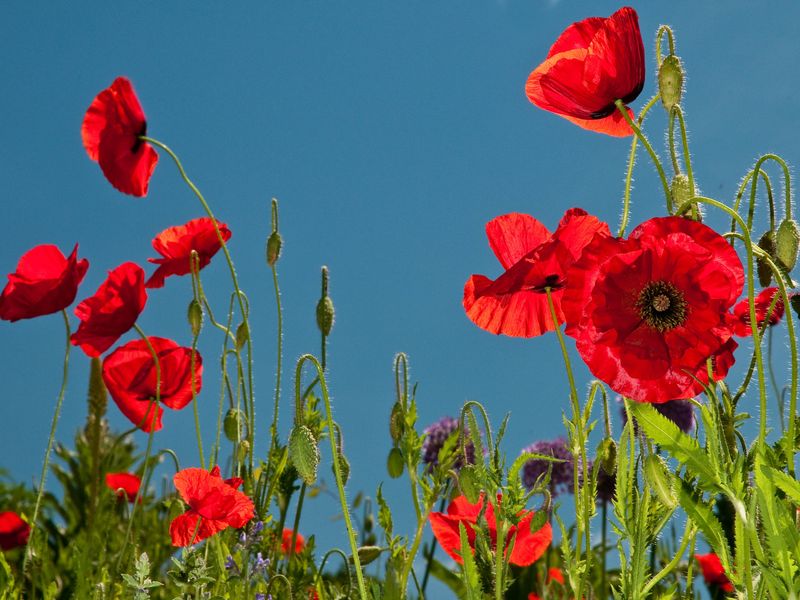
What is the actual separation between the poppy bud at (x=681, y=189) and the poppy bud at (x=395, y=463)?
2.87 feet

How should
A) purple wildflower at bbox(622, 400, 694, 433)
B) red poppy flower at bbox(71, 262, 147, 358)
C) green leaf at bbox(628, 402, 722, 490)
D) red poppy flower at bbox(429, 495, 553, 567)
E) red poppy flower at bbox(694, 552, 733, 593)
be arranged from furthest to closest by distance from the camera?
purple wildflower at bbox(622, 400, 694, 433) → red poppy flower at bbox(694, 552, 733, 593) → red poppy flower at bbox(71, 262, 147, 358) → red poppy flower at bbox(429, 495, 553, 567) → green leaf at bbox(628, 402, 722, 490)

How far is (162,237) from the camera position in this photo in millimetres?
2666

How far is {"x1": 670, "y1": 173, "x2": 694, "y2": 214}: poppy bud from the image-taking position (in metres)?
1.36

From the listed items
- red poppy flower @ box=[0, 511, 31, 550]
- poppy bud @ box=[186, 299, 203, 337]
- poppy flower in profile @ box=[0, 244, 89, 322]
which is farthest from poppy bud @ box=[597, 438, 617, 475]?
red poppy flower @ box=[0, 511, 31, 550]

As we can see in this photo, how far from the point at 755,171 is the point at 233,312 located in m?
1.54

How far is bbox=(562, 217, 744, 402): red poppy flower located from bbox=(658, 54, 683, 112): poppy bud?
0.27 m

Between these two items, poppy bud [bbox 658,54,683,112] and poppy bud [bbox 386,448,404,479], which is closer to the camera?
poppy bud [bbox 658,54,683,112]

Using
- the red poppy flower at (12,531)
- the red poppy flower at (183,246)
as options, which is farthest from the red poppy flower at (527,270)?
the red poppy flower at (12,531)

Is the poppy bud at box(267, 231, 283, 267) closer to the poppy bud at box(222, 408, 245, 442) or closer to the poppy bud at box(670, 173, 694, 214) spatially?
the poppy bud at box(222, 408, 245, 442)

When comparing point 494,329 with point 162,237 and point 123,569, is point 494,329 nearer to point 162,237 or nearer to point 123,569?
point 162,237

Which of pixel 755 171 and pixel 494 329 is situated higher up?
pixel 755 171

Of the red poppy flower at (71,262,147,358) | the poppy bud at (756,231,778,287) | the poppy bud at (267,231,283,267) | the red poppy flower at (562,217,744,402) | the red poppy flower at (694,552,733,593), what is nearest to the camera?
the red poppy flower at (562,217,744,402)

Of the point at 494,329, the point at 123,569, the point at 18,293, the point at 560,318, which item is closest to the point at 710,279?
the point at 560,318

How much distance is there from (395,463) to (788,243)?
3.05ft
